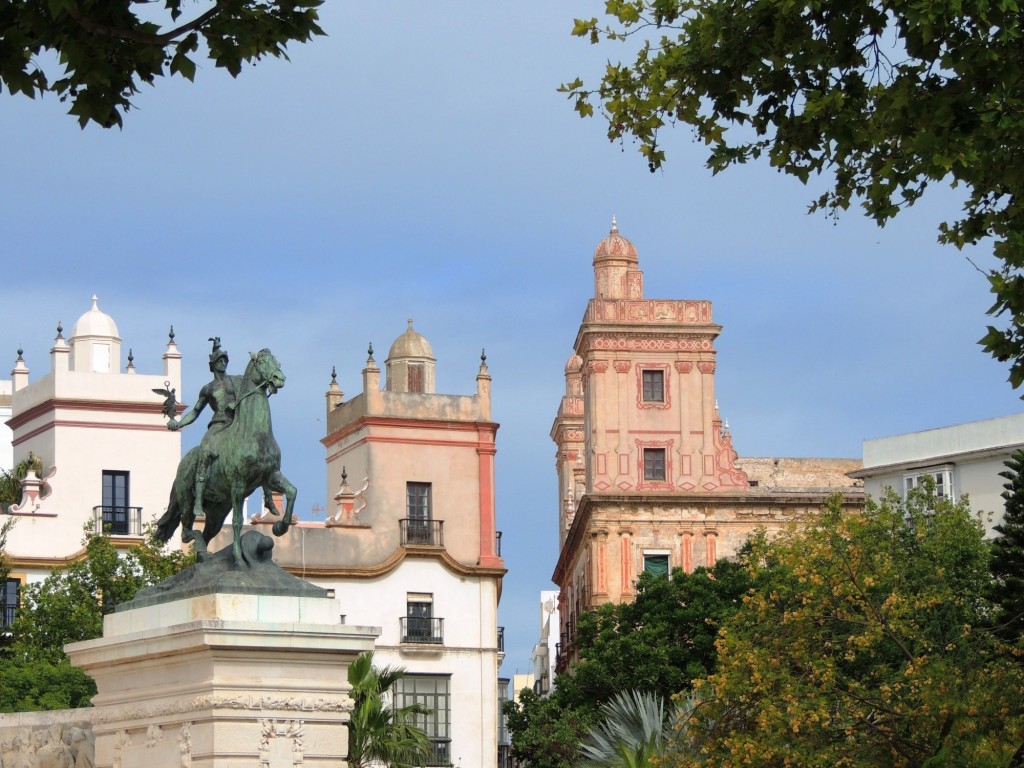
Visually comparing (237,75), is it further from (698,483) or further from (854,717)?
(698,483)

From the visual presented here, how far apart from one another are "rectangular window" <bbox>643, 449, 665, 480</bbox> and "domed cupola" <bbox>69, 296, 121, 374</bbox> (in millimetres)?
20497

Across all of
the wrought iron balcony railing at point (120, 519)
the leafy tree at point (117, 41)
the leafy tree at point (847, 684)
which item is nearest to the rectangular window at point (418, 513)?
the wrought iron balcony railing at point (120, 519)

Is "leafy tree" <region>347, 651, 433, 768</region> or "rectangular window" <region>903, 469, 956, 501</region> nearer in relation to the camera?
"leafy tree" <region>347, 651, 433, 768</region>

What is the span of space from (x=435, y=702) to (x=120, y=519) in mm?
8853

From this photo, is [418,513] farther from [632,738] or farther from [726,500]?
[632,738]

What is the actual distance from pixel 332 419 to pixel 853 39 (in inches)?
1860

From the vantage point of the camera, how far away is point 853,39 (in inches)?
562

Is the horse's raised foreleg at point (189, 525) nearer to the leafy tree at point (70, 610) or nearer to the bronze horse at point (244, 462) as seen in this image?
the bronze horse at point (244, 462)

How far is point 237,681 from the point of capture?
62.6 feet

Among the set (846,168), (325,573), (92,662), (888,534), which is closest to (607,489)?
(325,573)

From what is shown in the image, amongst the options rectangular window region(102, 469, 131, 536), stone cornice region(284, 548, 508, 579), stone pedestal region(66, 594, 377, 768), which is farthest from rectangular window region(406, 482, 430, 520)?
stone pedestal region(66, 594, 377, 768)

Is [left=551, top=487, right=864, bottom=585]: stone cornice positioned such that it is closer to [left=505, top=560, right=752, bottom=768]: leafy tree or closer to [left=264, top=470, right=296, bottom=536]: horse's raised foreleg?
[left=505, top=560, right=752, bottom=768]: leafy tree

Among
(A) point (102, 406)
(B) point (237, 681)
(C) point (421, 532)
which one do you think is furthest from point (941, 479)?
(B) point (237, 681)

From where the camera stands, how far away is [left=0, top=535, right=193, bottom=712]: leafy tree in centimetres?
4238
